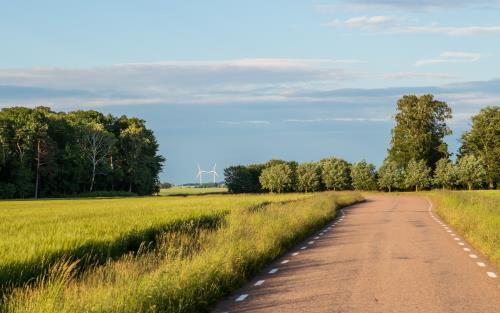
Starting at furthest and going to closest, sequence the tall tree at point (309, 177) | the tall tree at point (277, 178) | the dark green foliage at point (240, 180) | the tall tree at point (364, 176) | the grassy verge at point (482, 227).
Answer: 1. the dark green foliage at point (240, 180)
2. the tall tree at point (277, 178)
3. the tall tree at point (309, 177)
4. the tall tree at point (364, 176)
5. the grassy verge at point (482, 227)

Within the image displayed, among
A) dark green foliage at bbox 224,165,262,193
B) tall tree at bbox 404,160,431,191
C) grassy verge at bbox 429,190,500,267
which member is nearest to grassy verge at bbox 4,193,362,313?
grassy verge at bbox 429,190,500,267

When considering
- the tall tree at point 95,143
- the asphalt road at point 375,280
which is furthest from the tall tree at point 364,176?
the asphalt road at point 375,280

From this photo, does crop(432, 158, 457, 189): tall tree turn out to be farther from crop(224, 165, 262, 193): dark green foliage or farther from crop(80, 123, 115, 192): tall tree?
crop(80, 123, 115, 192): tall tree

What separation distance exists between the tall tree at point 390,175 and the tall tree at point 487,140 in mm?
14790

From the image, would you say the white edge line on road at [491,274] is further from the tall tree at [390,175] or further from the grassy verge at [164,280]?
the tall tree at [390,175]

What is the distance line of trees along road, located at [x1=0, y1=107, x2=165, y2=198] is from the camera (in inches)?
3497

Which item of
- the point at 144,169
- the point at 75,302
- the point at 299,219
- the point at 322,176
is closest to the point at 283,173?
the point at 322,176

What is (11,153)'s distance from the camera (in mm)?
88438

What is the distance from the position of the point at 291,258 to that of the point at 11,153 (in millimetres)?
78126

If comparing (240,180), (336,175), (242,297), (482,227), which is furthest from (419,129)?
(242,297)

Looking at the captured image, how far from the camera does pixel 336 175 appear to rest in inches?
5404

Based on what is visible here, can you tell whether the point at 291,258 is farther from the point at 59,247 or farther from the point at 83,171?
the point at 83,171

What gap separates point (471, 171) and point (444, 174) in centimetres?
507

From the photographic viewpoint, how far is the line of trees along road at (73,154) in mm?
88812
